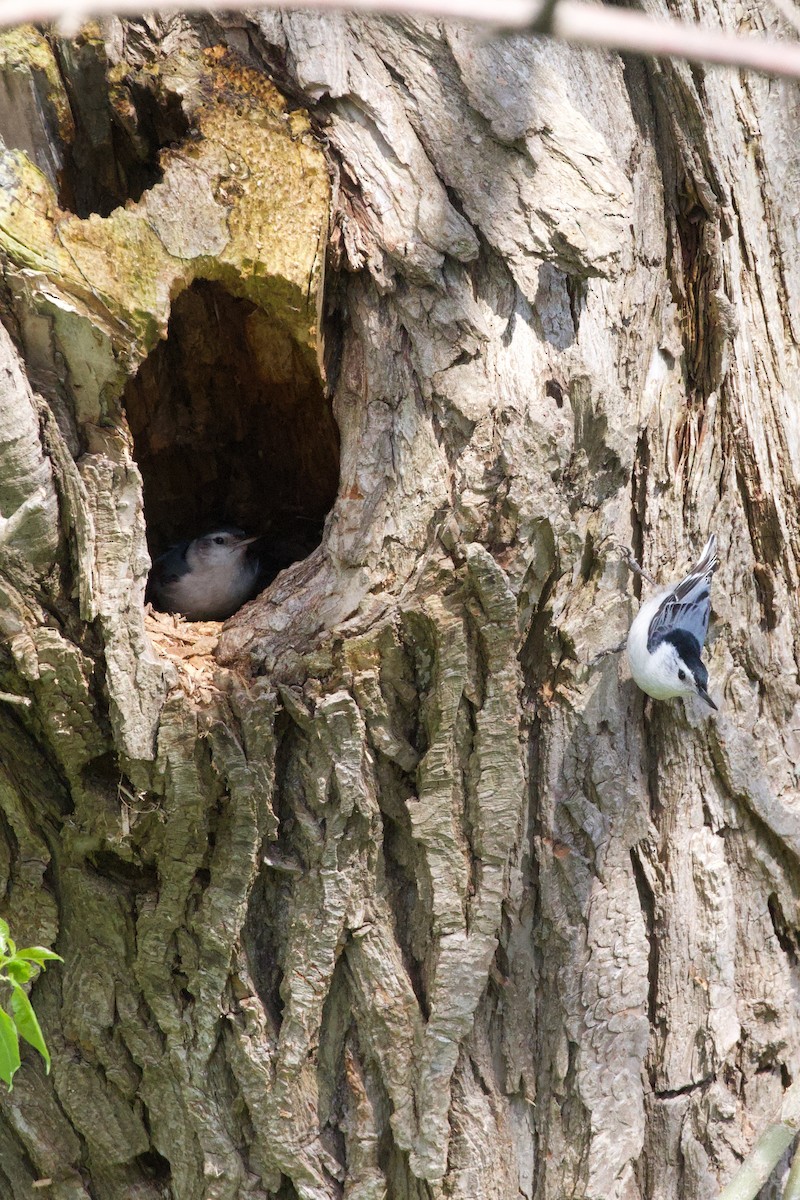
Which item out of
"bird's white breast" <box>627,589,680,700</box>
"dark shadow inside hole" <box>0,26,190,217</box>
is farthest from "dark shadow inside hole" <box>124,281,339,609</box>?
"bird's white breast" <box>627,589,680,700</box>

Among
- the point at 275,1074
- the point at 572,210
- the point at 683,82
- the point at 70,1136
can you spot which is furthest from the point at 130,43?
the point at 70,1136

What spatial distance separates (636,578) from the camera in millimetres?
2561

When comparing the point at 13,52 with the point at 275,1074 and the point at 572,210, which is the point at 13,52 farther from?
the point at 275,1074

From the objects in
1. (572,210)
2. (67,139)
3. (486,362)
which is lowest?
(486,362)

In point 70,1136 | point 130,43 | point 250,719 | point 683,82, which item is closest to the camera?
point 250,719

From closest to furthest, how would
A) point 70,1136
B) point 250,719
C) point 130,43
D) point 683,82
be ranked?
point 250,719 → point 70,1136 → point 130,43 → point 683,82

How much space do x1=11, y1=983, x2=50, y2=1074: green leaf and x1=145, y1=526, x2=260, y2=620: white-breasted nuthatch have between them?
2.40 meters

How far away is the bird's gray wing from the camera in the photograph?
8.70ft

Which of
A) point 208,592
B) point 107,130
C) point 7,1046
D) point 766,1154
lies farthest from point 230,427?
point 766,1154

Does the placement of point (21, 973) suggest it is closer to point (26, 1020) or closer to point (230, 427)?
point (26, 1020)

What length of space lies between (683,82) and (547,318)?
93cm

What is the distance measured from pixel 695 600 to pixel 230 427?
1887 mm

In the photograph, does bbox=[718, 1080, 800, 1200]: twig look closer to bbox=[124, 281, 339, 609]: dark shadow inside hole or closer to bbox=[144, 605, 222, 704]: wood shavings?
bbox=[144, 605, 222, 704]: wood shavings

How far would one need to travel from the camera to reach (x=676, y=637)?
2.46 m
